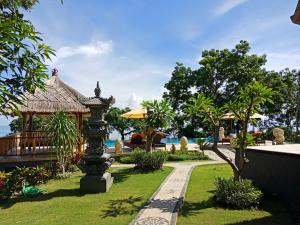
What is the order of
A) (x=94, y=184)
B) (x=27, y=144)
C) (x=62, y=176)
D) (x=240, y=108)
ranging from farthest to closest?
1. (x=27, y=144)
2. (x=62, y=176)
3. (x=94, y=184)
4. (x=240, y=108)

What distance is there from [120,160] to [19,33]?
1617cm

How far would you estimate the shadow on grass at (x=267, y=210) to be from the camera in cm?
703

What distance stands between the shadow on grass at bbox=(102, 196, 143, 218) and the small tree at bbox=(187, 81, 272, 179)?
2.97m

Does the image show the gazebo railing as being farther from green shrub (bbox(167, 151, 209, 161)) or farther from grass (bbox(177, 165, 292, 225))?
grass (bbox(177, 165, 292, 225))

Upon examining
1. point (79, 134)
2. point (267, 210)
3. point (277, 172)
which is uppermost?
point (79, 134)

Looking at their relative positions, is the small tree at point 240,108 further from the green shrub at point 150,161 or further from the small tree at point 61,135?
the small tree at point 61,135

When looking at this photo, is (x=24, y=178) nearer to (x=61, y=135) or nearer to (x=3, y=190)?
(x=3, y=190)

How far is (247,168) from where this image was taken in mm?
11039

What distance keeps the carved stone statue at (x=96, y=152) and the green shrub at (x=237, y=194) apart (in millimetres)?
4246

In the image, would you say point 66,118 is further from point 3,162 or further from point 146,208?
point 146,208

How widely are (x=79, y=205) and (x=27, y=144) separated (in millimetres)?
9607

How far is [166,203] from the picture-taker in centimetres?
882

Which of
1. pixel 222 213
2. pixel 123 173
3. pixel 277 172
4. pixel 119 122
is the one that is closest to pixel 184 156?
pixel 123 173

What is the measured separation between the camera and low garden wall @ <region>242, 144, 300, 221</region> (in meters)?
8.05
